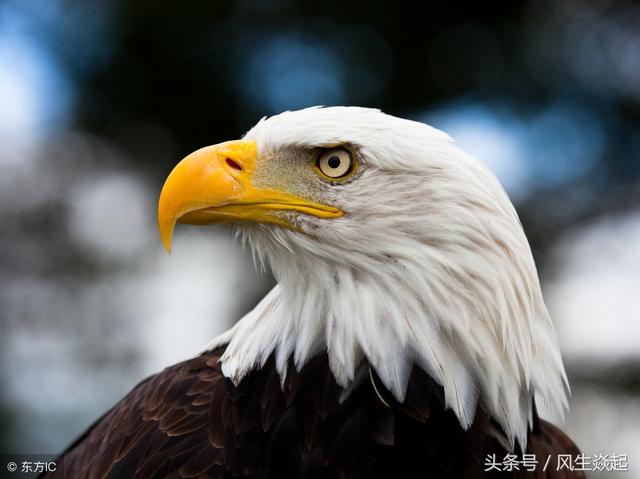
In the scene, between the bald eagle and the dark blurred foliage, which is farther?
the dark blurred foliage

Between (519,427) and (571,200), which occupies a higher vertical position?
(571,200)

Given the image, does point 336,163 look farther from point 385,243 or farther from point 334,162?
point 385,243

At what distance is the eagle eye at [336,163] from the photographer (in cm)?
123

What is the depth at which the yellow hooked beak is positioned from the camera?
1.22 meters

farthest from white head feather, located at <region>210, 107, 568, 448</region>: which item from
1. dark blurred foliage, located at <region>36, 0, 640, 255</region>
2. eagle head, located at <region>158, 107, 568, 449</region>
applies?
dark blurred foliage, located at <region>36, 0, 640, 255</region>

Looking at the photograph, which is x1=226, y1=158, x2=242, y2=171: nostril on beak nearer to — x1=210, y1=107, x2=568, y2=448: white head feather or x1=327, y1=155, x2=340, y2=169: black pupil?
x1=210, y1=107, x2=568, y2=448: white head feather

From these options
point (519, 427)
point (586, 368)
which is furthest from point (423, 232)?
point (586, 368)

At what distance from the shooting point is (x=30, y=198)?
149 inches

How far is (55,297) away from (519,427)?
3025 mm

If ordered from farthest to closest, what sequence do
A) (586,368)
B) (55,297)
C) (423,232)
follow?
(55,297)
(586,368)
(423,232)

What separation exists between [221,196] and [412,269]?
0.35m

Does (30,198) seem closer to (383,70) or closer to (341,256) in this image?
(383,70)

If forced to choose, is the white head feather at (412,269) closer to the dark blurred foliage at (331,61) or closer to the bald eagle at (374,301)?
the bald eagle at (374,301)

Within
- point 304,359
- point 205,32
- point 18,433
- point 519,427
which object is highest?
point 205,32
